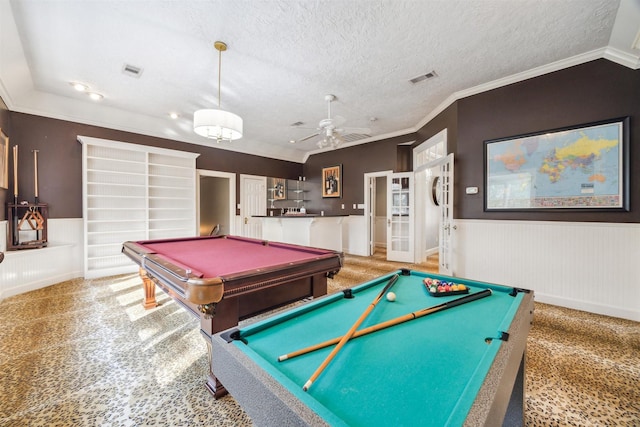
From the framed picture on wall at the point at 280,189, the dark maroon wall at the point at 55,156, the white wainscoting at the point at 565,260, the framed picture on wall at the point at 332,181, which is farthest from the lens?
the framed picture on wall at the point at 280,189

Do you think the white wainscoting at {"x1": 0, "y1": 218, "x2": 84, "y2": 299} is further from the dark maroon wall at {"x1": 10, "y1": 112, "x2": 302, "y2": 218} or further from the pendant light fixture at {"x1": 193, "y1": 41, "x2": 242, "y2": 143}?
the pendant light fixture at {"x1": 193, "y1": 41, "x2": 242, "y2": 143}

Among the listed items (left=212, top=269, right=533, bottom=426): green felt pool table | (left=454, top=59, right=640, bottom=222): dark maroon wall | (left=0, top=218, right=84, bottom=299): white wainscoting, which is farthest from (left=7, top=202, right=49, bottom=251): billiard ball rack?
(left=454, top=59, right=640, bottom=222): dark maroon wall

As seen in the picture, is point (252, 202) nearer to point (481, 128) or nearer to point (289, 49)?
point (289, 49)

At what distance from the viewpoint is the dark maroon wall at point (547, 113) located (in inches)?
99.0

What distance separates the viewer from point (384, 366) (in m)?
0.77

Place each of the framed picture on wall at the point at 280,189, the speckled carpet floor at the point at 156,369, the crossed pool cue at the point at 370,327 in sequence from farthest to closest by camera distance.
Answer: the framed picture on wall at the point at 280,189, the speckled carpet floor at the point at 156,369, the crossed pool cue at the point at 370,327

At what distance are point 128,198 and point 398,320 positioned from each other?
16.9ft

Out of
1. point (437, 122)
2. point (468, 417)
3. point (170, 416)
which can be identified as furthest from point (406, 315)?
point (437, 122)

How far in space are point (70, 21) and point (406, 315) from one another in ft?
12.1

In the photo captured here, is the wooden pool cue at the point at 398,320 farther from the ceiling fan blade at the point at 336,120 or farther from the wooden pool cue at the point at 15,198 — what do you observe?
the wooden pool cue at the point at 15,198

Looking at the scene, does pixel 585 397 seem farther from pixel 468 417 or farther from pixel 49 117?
pixel 49 117

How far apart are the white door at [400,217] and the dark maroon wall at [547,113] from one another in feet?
5.56

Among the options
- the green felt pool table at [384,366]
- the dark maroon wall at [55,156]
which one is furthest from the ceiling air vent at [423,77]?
the dark maroon wall at [55,156]

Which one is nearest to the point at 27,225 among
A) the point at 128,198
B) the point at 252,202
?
the point at 128,198
